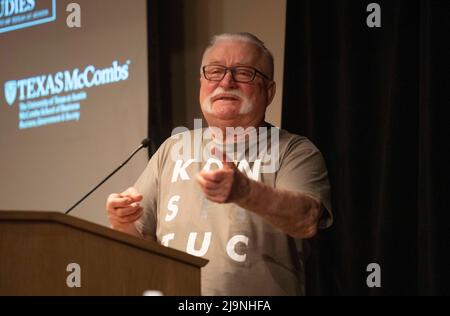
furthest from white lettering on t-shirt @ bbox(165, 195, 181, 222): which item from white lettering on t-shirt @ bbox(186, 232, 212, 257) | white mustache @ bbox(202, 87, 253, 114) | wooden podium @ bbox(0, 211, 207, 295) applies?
wooden podium @ bbox(0, 211, 207, 295)

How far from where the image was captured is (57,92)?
189 inches

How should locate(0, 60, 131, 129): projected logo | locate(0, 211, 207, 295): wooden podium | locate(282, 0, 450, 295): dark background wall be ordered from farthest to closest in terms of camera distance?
locate(0, 60, 131, 129): projected logo → locate(282, 0, 450, 295): dark background wall → locate(0, 211, 207, 295): wooden podium

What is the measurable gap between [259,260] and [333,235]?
94 centimetres

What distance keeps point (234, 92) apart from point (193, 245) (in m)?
0.63

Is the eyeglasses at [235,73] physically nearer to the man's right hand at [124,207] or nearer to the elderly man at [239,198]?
the elderly man at [239,198]

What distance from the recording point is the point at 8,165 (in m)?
5.02

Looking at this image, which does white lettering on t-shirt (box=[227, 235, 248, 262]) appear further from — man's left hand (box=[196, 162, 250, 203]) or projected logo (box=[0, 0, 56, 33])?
projected logo (box=[0, 0, 56, 33])

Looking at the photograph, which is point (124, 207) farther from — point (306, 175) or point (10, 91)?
point (10, 91)

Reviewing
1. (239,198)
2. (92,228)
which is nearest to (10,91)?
(239,198)

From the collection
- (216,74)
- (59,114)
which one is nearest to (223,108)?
(216,74)

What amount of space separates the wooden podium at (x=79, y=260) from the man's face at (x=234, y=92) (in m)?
0.97

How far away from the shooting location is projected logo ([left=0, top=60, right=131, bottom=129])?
186 inches
